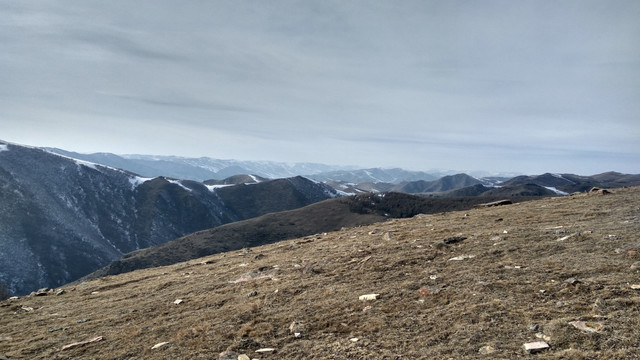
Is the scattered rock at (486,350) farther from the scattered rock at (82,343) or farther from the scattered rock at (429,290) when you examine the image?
the scattered rock at (82,343)

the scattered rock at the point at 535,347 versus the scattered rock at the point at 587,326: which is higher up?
the scattered rock at the point at 587,326

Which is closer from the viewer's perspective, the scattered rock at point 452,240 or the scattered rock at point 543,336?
the scattered rock at point 543,336

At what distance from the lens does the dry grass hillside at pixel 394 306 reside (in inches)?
294

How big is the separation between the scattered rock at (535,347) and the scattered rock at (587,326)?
1.16 m

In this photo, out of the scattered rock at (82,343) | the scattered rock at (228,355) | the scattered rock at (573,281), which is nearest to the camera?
the scattered rock at (228,355)

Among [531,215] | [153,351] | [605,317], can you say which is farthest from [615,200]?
[153,351]

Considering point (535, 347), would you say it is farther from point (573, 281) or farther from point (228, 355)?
point (228, 355)

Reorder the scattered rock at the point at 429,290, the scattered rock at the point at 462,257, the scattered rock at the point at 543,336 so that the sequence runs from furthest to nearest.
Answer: the scattered rock at the point at 462,257, the scattered rock at the point at 429,290, the scattered rock at the point at 543,336

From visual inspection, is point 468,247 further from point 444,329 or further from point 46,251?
point 46,251

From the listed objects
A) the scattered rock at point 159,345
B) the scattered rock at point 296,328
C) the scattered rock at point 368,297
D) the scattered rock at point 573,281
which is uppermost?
the scattered rock at point 573,281

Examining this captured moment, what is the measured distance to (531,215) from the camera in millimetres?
21281

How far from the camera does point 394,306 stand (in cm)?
1003

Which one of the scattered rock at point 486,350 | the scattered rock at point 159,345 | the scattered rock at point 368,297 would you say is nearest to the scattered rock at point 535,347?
the scattered rock at point 486,350

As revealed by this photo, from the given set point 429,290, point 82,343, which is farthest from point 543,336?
point 82,343
